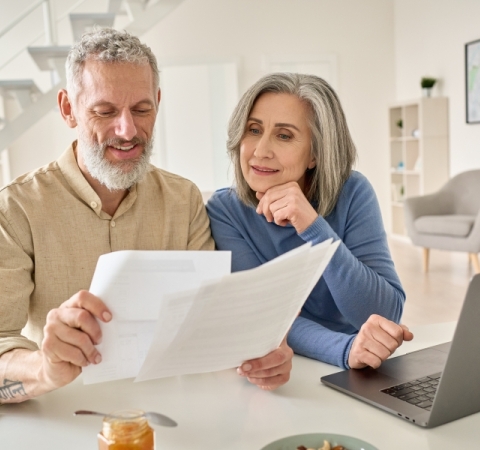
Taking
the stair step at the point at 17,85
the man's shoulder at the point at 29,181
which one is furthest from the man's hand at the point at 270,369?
the stair step at the point at 17,85

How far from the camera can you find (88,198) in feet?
5.02

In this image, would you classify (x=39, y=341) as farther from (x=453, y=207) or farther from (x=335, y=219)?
(x=453, y=207)

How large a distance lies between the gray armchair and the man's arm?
189 inches

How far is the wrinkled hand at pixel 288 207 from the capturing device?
1519 millimetres

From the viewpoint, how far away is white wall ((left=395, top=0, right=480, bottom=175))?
6891 mm

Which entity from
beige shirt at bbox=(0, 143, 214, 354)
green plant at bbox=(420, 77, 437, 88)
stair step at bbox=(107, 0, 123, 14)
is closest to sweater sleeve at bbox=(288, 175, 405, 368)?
beige shirt at bbox=(0, 143, 214, 354)

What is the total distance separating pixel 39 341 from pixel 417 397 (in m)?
0.93

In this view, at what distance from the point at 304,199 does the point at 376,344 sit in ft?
1.50

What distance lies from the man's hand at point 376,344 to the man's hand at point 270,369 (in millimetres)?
170

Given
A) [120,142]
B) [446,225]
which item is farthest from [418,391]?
[446,225]

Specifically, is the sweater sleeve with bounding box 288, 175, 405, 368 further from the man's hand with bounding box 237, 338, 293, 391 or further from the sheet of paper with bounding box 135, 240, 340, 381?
the sheet of paper with bounding box 135, 240, 340, 381

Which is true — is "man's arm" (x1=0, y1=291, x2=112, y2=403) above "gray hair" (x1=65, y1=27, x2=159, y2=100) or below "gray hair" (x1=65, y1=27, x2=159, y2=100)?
below

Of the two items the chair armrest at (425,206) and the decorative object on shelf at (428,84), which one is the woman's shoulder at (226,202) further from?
the decorative object on shelf at (428,84)

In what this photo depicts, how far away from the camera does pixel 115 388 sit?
45.6 inches
